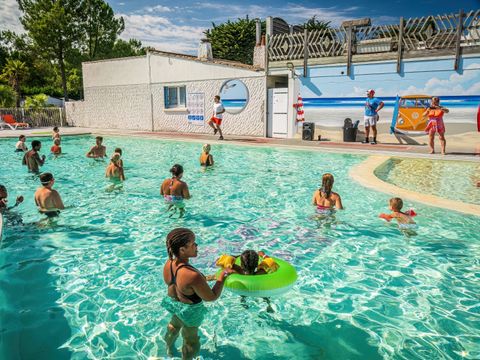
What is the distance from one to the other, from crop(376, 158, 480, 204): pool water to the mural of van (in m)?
3.97

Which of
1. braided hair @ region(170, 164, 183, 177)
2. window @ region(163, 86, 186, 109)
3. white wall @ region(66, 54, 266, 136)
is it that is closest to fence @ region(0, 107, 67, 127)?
white wall @ region(66, 54, 266, 136)

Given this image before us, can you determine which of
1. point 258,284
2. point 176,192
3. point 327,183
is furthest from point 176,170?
point 258,284

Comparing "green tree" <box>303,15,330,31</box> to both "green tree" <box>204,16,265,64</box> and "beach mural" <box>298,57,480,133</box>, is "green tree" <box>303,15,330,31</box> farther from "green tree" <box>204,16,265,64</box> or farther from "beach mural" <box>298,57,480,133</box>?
"beach mural" <box>298,57,480,133</box>

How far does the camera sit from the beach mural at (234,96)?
1945 centimetres

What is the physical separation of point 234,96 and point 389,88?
7.94 m

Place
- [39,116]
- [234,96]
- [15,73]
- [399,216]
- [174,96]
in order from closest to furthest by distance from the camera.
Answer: [399,216] → [234,96] → [174,96] → [39,116] → [15,73]

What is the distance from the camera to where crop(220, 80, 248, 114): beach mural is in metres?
19.5

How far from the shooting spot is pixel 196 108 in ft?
70.8

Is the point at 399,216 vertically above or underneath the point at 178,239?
underneath

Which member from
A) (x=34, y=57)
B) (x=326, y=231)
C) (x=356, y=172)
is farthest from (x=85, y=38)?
(x=326, y=231)

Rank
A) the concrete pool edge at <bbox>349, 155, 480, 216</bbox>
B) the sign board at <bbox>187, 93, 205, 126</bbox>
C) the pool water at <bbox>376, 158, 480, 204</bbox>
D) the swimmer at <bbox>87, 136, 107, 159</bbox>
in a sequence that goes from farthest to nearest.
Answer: the sign board at <bbox>187, 93, 205, 126</bbox> < the swimmer at <bbox>87, 136, 107, 159</bbox> < the pool water at <bbox>376, 158, 480, 204</bbox> < the concrete pool edge at <bbox>349, 155, 480, 216</bbox>

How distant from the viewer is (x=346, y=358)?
3.14 metres

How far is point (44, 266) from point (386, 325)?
427cm

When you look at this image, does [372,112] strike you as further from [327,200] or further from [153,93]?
[153,93]
